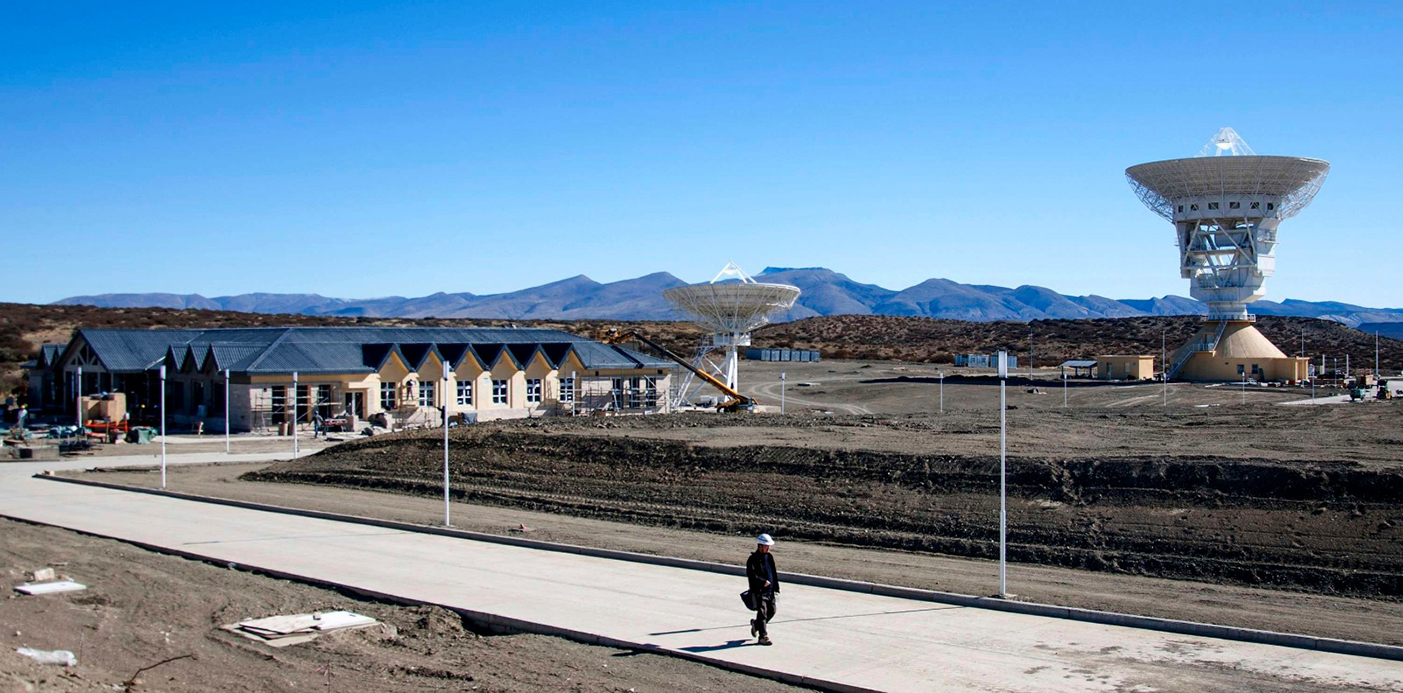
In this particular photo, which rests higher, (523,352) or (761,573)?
(523,352)

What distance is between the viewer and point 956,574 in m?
19.7

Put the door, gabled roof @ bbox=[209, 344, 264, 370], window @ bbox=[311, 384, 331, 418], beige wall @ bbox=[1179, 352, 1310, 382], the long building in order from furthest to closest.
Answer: beige wall @ bbox=[1179, 352, 1310, 382], the door, window @ bbox=[311, 384, 331, 418], the long building, gabled roof @ bbox=[209, 344, 264, 370]

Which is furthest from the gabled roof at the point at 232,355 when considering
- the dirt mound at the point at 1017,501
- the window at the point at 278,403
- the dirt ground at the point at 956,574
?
the dirt ground at the point at 956,574

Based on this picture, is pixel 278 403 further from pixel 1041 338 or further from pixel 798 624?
pixel 1041 338

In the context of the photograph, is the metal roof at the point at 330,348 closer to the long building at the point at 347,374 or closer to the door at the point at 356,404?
the long building at the point at 347,374

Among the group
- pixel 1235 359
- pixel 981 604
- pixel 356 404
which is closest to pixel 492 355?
pixel 356 404

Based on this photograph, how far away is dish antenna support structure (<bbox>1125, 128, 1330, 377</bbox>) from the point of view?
68938 mm

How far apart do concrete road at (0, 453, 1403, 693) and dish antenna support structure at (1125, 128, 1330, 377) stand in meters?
56.8

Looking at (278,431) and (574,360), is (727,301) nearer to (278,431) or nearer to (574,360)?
A: (574,360)

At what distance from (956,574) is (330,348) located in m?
42.5

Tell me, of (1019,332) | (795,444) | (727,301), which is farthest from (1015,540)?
(1019,332)

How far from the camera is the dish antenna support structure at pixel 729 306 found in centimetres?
5788

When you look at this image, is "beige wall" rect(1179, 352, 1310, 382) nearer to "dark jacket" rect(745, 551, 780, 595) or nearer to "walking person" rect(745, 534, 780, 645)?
"walking person" rect(745, 534, 780, 645)

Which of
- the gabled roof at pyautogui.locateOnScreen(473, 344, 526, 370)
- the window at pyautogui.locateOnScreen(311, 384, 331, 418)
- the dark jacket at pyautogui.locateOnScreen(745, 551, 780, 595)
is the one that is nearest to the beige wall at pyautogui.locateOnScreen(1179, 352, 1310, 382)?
the gabled roof at pyautogui.locateOnScreen(473, 344, 526, 370)
